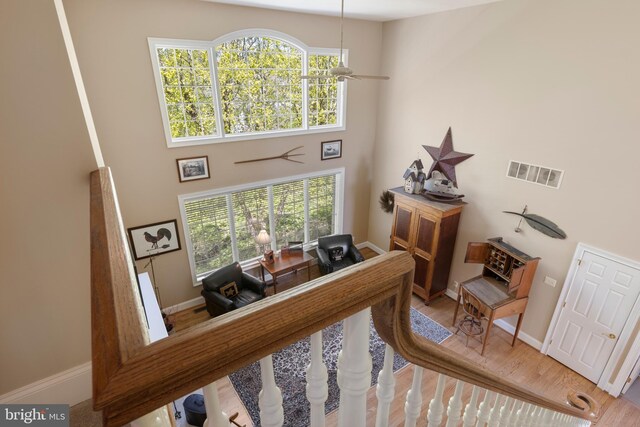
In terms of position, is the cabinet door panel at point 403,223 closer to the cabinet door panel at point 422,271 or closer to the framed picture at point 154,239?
the cabinet door panel at point 422,271

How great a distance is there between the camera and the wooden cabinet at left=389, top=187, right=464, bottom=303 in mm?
5449

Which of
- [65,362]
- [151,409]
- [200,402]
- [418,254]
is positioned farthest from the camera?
[418,254]

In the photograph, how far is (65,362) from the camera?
2.10 meters

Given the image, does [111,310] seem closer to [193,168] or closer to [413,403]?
[413,403]

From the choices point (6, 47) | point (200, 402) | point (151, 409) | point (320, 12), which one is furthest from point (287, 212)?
point (151, 409)

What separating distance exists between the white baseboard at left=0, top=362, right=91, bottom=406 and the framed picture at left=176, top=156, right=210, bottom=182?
3.56 metres

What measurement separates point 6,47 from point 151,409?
2156mm

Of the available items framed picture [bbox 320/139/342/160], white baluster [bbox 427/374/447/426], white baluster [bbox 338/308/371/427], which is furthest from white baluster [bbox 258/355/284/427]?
framed picture [bbox 320/139/342/160]

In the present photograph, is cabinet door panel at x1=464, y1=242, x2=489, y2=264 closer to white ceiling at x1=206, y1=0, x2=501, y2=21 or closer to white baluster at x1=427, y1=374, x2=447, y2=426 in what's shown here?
white ceiling at x1=206, y1=0, x2=501, y2=21

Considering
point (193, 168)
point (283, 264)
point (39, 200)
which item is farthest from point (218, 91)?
point (39, 200)

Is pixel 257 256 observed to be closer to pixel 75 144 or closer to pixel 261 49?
pixel 261 49

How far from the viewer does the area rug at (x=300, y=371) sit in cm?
136

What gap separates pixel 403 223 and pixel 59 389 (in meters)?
5.18

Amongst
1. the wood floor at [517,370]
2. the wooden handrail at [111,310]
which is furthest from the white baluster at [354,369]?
the wood floor at [517,370]
